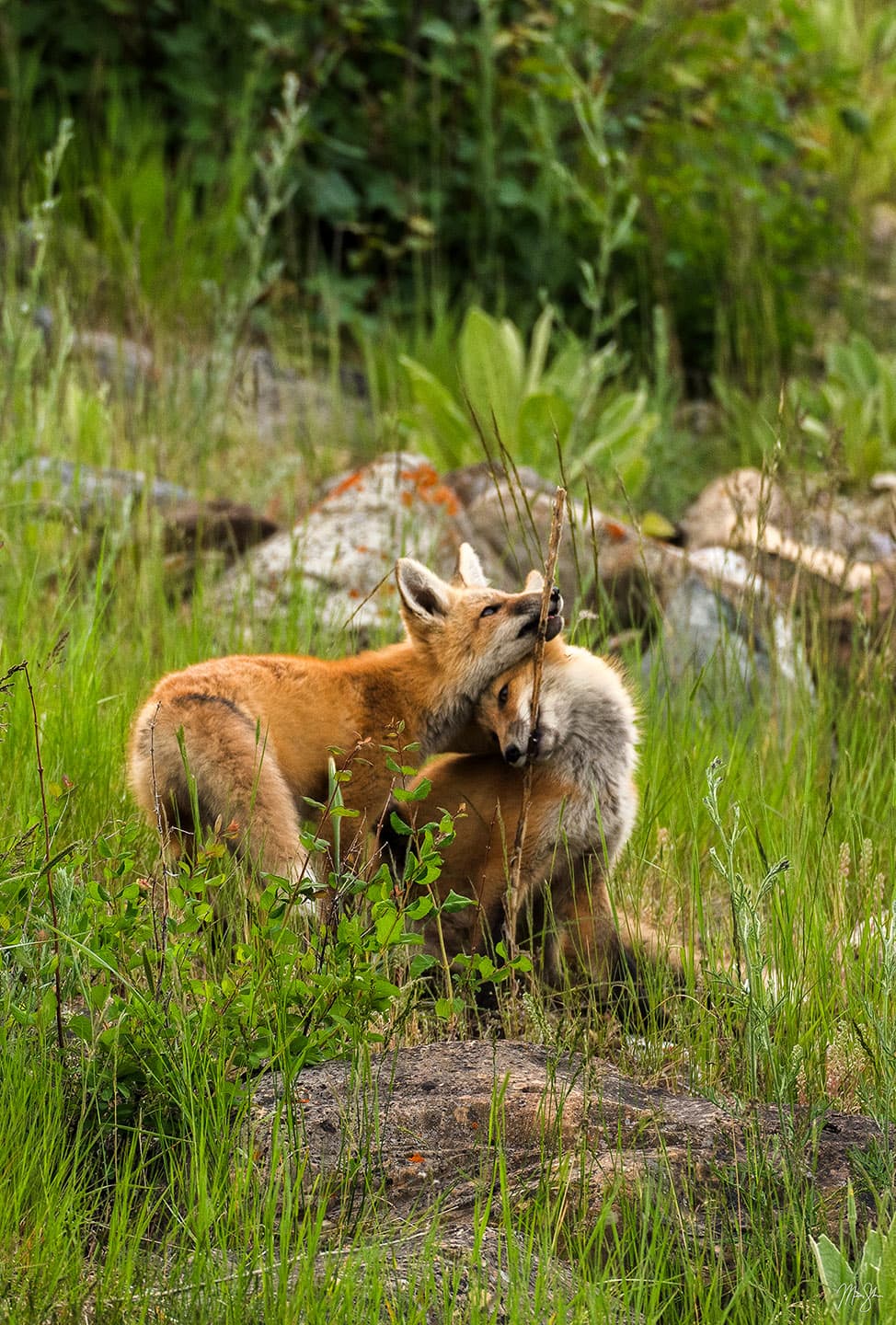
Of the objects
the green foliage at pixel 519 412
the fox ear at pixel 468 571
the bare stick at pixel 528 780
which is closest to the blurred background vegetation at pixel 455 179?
the green foliage at pixel 519 412

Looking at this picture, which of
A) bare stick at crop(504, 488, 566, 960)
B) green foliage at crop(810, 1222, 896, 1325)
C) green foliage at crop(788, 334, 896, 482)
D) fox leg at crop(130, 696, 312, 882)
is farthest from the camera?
green foliage at crop(788, 334, 896, 482)

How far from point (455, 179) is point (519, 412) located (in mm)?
3388

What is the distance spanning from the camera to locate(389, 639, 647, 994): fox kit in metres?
3.91

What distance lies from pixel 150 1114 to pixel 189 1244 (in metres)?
0.32

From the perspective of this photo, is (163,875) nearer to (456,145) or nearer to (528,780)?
(528,780)

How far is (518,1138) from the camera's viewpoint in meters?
3.04

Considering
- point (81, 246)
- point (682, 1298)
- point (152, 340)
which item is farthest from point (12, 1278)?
point (81, 246)

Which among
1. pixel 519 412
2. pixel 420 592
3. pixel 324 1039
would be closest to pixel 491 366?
pixel 519 412

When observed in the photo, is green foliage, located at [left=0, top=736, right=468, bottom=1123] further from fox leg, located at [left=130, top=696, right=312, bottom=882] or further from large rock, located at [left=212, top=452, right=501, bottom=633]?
large rock, located at [left=212, top=452, right=501, bottom=633]

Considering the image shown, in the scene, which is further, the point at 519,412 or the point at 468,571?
the point at 519,412

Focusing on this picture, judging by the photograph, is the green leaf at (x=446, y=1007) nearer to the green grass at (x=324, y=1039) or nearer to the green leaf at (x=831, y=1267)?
the green grass at (x=324, y=1039)

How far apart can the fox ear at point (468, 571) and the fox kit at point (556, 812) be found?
605 millimetres

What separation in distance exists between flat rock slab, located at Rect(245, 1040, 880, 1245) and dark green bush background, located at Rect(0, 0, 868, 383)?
724 centimetres

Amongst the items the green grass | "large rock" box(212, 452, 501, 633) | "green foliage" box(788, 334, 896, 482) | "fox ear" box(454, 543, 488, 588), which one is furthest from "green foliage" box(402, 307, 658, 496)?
the green grass
